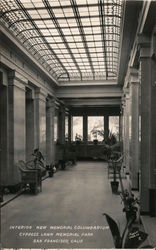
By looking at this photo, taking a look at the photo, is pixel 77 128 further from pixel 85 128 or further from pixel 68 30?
pixel 68 30

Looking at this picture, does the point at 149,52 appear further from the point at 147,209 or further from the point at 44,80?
the point at 44,80

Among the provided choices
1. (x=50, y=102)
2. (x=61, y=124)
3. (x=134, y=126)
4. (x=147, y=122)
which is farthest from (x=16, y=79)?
(x=61, y=124)

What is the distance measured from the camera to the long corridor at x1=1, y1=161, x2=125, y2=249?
541 cm

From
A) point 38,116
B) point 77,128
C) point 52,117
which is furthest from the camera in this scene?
point 77,128

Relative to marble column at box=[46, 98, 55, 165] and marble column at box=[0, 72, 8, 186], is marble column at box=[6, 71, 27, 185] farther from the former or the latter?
marble column at box=[46, 98, 55, 165]

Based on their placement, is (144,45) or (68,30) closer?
(144,45)

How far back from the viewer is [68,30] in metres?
10.6

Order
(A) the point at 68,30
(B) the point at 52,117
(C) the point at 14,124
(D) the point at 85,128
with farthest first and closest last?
(D) the point at 85,128 < (B) the point at 52,117 < (C) the point at 14,124 < (A) the point at 68,30

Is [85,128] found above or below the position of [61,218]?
above

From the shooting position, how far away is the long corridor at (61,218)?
5.41 metres

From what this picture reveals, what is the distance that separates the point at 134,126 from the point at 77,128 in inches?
639

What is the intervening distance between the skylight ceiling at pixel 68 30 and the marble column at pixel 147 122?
166 centimetres

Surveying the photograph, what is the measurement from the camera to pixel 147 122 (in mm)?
7430

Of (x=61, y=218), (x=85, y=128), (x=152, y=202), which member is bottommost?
(x=61, y=218)
